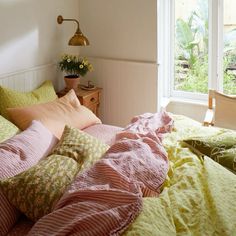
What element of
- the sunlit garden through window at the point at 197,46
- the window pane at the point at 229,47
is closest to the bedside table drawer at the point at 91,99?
the sunlit garden through window at the point at 197,46

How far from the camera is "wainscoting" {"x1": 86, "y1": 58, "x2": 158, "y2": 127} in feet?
11.7

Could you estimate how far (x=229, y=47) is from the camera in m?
3.54

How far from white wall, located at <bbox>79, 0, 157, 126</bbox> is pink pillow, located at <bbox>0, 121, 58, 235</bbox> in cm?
156

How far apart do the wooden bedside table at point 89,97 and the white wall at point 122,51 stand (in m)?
0.22

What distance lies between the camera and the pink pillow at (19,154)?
1.59 meters

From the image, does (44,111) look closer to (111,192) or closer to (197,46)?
(111,192)

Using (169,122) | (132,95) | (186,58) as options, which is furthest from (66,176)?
(186,58)

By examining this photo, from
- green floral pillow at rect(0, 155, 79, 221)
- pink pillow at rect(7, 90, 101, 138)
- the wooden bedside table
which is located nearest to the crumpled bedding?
green floral pillow at rect(0, 155, 79, 221)

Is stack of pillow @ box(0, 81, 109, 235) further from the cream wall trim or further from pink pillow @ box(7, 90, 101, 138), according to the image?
the cream wall trim

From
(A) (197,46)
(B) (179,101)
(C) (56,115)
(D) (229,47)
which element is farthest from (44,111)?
(D) (229,47)

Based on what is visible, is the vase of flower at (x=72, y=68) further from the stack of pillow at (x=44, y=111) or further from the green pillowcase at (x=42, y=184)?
the green pillowcase at (x=42, y=184)

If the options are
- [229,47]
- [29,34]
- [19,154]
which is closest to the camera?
[19,154]

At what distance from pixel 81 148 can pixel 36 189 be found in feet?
1.36

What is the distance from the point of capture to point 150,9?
343cm
